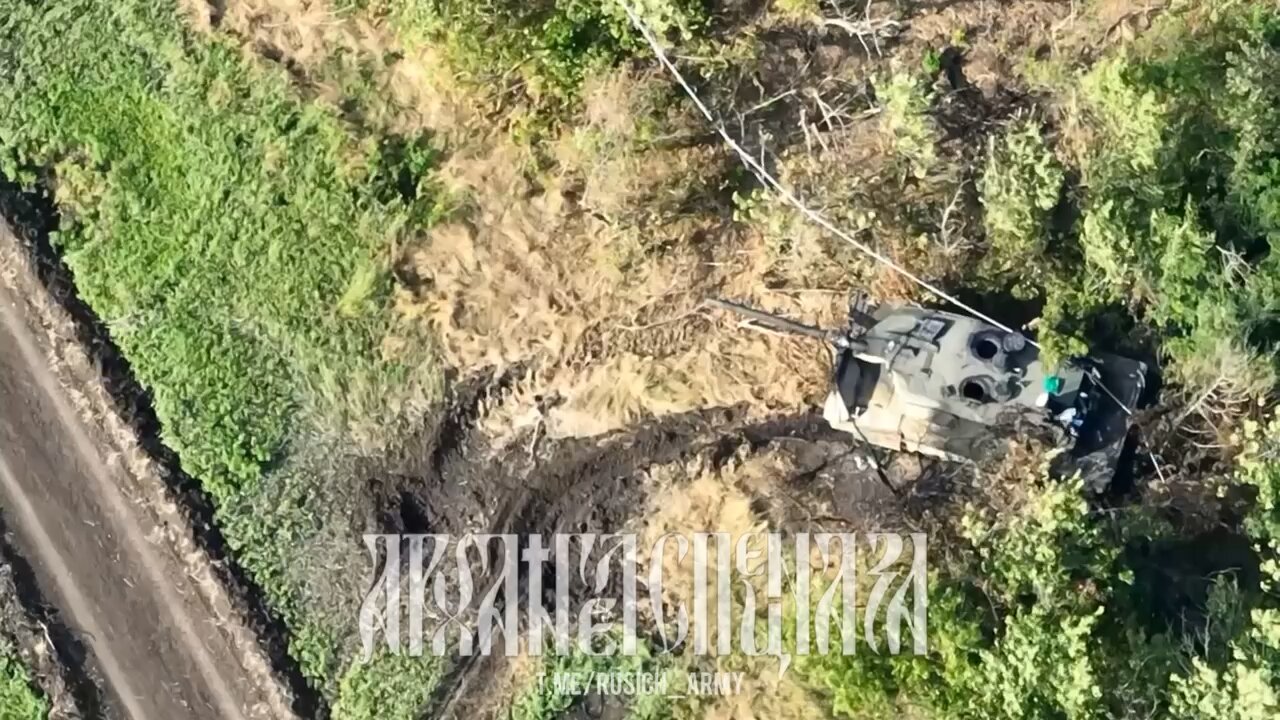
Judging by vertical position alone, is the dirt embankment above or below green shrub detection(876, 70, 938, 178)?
below

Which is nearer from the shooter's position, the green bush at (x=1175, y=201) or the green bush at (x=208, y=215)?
the green bush at (x=1175, y=201)

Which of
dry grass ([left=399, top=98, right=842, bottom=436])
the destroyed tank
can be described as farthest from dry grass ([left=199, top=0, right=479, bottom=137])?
the destroyed tank

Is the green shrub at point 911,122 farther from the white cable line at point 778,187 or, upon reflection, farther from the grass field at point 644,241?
the white cable line at point 778,187

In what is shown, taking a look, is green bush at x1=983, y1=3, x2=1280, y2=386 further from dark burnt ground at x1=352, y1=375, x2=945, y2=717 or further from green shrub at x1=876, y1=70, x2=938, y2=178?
dark burnt ground at x1=352, y1=375, x2=945, y2=717

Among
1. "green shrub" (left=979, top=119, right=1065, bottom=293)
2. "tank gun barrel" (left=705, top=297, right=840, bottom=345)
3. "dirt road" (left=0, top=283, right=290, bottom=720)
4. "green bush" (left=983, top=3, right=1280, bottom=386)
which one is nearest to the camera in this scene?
"green bush" (left=983, top=3, right=1280, bottom=386)

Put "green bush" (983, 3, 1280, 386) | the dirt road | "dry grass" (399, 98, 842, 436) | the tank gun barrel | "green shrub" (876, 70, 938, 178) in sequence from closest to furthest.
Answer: "green bush" (983, 3, 1280, 386)
"green shrub" (876, 70, 938, 178)
the tank gun barrel
"dry grass" (399, 98, 842, 436)
the dirt road

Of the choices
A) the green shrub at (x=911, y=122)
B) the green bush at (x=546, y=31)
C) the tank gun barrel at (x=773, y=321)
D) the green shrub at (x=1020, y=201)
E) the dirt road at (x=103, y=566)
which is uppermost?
the green bush at (x=546, y=31)

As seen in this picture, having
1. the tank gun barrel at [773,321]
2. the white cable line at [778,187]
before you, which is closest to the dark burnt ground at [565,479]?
the tank gun barrel at [773,321]
